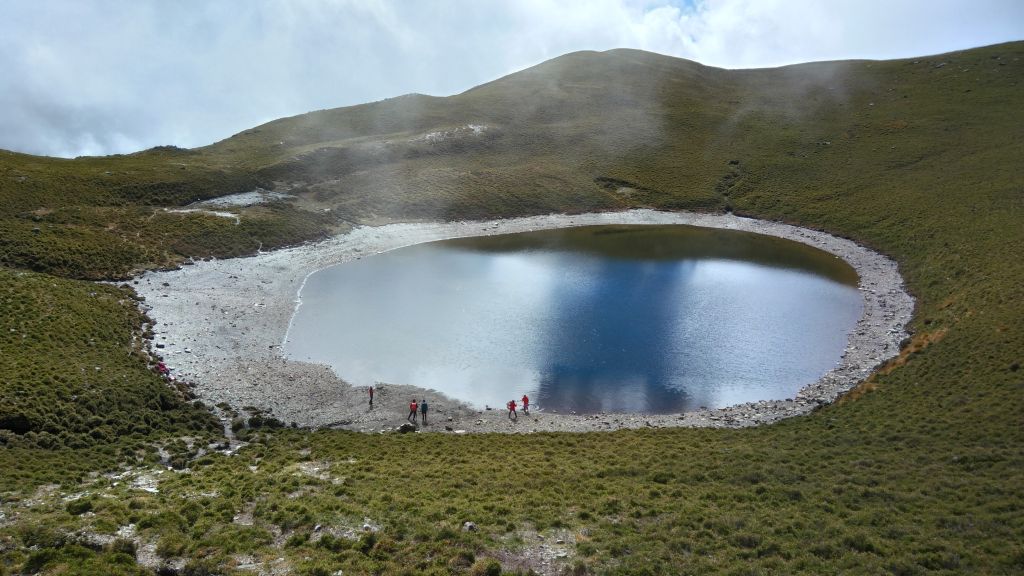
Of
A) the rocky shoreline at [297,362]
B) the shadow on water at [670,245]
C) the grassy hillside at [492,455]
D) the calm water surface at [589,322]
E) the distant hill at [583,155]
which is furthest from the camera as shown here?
the distant hill at [583,155]

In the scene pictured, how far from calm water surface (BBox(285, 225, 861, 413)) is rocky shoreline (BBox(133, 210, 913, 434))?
1.58m

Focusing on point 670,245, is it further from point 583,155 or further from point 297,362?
point 297,362

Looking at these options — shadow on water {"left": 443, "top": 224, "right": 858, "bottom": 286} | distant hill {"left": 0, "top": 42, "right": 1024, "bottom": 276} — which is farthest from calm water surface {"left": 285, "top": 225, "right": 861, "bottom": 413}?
distant hill {"left": 0, "top": 42, "right": 1024, "bottom": 276}

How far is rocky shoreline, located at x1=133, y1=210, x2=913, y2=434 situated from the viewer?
32656 millimetres

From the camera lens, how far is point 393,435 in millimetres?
30797

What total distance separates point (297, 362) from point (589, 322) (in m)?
22.8

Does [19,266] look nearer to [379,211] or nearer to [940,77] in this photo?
[379,211]

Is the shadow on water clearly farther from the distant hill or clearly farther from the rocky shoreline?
the distant hill

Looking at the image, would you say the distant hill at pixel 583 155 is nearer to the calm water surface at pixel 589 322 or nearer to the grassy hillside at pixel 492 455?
the grassy hillside at pixel 492 455

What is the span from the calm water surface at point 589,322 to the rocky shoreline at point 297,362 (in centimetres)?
158

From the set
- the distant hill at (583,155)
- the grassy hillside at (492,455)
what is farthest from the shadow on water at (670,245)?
the distant hill at (583,155)

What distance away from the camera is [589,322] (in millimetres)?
48250

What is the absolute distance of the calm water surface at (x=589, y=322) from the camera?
3775 cm

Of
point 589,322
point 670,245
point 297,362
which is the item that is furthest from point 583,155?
point 297,362
